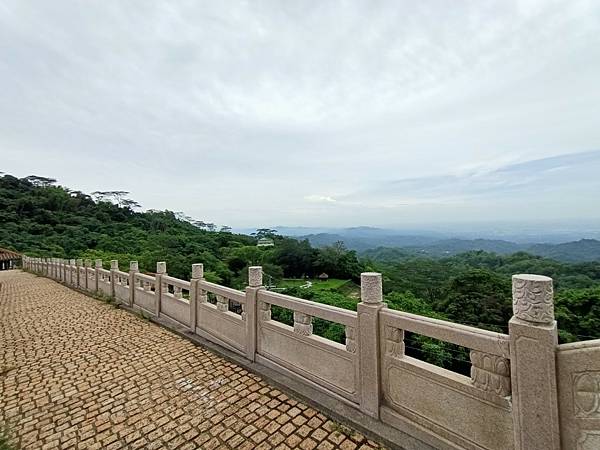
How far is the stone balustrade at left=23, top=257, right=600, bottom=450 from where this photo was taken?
195 cm

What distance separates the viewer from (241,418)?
3252mm

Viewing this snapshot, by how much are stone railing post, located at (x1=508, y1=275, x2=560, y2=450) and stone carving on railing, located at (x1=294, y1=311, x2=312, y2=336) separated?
2.12 m

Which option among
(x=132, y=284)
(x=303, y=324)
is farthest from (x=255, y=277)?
(x=132, y=284)

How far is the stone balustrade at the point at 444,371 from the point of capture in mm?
1945

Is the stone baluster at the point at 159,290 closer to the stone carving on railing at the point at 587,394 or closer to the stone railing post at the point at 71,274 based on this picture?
the stone carving on railing at the point at 587,394

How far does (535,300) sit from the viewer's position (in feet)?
6.61

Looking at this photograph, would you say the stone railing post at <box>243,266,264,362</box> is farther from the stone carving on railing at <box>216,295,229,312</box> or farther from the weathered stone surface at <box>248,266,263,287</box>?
the stone carving on railing at <box>216,295,229,312</box>

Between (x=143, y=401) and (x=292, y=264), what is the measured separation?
50419 mm

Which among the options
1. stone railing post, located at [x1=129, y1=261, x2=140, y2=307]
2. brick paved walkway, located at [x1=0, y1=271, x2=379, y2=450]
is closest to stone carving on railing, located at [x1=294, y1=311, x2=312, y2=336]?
brick paved walkway, located at [x1=0, y1=271, x2=379, y2=450]

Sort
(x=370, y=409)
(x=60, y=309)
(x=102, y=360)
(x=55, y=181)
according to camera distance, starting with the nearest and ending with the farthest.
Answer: (x=370, y=409)
(x=102, y=360)
(x=60, y=309)
(x=55, y=181)

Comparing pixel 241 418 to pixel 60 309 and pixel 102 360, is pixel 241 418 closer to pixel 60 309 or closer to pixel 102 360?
pixel 102 360

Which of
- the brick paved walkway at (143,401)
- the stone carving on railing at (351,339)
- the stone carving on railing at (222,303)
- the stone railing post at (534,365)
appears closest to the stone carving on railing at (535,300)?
the stone railing post at (534,365)

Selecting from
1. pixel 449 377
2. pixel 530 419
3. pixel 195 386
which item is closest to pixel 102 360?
pixel 195 386

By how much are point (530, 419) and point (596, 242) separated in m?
118
